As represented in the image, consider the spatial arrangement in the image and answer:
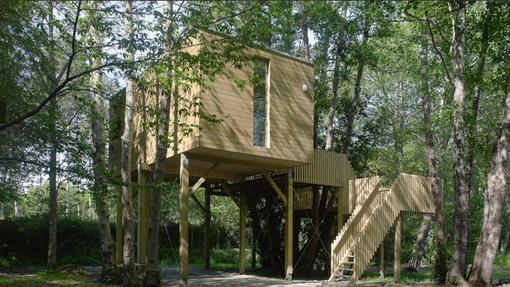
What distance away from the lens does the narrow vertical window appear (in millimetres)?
14266

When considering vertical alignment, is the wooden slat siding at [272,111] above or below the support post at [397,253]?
above

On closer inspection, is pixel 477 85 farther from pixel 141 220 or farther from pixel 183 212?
pixel 141 220

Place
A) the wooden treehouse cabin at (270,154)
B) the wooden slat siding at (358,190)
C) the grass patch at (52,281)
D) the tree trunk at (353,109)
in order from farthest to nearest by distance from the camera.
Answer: the tree trunk at (353,109) → the wooden slat siding at (358,190) → the wooden treehouse cabin at (270,154) → the grass patch at (52,281)

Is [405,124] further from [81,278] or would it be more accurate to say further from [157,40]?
[157,40]

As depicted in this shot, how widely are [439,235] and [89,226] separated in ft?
53.0

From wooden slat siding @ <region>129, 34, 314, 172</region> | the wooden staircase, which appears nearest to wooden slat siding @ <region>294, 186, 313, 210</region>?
the wooden staircase

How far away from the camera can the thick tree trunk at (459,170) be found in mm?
11945

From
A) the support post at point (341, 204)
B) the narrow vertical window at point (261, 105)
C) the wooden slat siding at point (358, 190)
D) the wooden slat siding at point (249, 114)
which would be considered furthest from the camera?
the support post at point (341, 204)

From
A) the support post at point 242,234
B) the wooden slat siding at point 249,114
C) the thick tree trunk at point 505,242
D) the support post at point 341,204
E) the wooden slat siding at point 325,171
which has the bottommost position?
the thick tree trunk at point 505,242

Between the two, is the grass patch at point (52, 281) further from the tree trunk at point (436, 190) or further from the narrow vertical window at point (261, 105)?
the tree trunk at point (436, 190)

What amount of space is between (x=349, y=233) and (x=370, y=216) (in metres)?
0.81

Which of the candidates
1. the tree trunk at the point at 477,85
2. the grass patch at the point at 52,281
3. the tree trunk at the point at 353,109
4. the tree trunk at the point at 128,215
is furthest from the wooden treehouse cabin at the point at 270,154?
the tree trunk at the point at 353,109

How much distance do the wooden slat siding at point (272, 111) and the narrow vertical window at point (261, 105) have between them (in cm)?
13

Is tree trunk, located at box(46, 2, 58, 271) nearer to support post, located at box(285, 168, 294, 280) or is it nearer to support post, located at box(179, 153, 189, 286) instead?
support post, located at box(179, 153, 189, 286)
